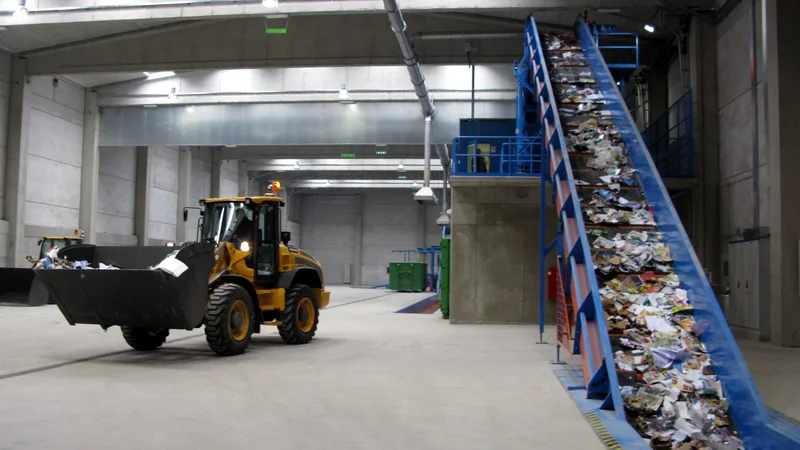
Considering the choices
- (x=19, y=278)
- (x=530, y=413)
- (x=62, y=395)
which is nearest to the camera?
(x=530, y=413)

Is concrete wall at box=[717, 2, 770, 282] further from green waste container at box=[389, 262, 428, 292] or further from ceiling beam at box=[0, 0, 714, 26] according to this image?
green waste container at box=[389, 262, 428, 292]

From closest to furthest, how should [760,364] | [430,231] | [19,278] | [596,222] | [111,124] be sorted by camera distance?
[596,222], [760,364], [19,278], [111,124], [430,231]

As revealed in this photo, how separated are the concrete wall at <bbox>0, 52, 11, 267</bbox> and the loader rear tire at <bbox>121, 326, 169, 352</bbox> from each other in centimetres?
1264

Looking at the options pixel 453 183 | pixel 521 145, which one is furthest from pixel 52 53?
pixel 521 145

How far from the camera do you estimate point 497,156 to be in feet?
50.4

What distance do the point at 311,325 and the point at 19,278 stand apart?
11998mm

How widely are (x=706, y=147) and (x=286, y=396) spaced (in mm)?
10777

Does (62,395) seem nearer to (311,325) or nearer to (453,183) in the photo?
(311,325)

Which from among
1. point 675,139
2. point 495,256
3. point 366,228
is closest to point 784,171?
point 675,139

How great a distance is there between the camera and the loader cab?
985 centimetres

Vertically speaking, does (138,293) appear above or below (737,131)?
below

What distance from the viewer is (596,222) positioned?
802cm

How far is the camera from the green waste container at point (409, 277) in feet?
108

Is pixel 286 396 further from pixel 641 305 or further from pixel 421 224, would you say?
pixel 421 224
